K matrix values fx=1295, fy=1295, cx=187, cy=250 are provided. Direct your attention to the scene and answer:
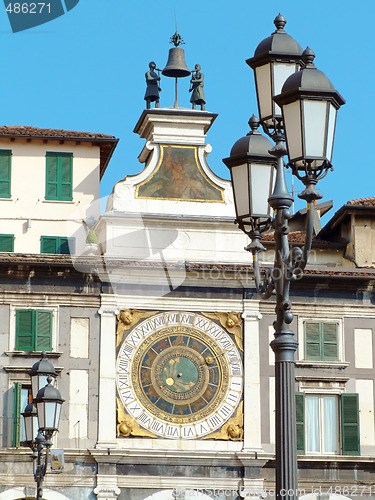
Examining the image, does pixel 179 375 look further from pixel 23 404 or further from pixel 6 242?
pixel 6 242

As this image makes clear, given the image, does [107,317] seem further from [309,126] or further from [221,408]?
[309,126]

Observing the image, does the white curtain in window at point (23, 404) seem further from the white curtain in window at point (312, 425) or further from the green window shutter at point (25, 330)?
the white curtain in window at point (312, 425)

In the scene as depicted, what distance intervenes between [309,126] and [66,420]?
21.9 m

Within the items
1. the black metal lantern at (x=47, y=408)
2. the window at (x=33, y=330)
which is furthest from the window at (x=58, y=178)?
the black metal lantern at (x=47, y=408)

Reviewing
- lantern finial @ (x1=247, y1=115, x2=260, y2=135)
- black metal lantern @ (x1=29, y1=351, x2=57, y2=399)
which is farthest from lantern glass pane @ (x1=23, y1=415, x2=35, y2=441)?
lantern finial @ (x1=247, y1=115, x2=260, y2=135)

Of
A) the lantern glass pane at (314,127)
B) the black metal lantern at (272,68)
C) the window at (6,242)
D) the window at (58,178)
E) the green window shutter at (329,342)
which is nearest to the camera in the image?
the lantern glass pane at (314,127)

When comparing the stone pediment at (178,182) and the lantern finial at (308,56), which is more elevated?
the stone pediment at (178,182)

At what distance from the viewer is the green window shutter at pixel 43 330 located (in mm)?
34156

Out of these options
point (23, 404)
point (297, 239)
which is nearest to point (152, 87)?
→ point (297, 239)

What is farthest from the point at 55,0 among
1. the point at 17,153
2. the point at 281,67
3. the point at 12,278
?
the point at 17,153

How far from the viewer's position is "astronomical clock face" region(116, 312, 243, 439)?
34.6 meters

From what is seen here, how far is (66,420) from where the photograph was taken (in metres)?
33.7

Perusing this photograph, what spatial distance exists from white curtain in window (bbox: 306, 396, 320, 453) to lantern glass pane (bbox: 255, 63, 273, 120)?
21.2m

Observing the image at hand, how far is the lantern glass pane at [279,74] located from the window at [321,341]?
838 inches
